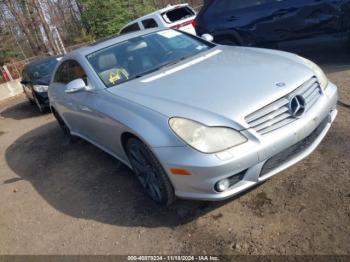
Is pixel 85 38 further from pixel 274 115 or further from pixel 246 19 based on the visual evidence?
pixel 274 115

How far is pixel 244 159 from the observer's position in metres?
3.06

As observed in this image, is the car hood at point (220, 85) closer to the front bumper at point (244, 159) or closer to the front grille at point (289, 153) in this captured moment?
the front bumper at point (244, 159)

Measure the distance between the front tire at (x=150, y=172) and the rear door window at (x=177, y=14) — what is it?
8.64 m

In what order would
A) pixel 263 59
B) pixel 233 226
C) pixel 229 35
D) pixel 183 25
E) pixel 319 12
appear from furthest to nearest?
pixel 183 25 < pixel 229 35 < pixel 319 12 < pixel 263 59 < pixel 233 226

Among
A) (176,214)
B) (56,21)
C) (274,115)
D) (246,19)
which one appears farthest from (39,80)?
(56,21)

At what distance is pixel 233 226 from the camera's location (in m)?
3.35

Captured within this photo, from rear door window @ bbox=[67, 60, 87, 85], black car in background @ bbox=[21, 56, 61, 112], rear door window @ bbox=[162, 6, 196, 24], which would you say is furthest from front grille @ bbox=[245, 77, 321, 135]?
rear door window @ bbox=[162, 6, 196, 24]

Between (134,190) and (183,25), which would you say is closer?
(134,190)

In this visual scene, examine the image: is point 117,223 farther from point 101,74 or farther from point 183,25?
point 183,25

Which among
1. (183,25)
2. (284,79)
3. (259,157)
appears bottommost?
(183,25)

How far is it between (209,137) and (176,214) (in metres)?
1.00

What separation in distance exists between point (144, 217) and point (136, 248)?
0.46 m

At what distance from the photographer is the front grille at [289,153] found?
10.7 feet

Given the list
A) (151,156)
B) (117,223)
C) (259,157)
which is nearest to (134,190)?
(117,223)
